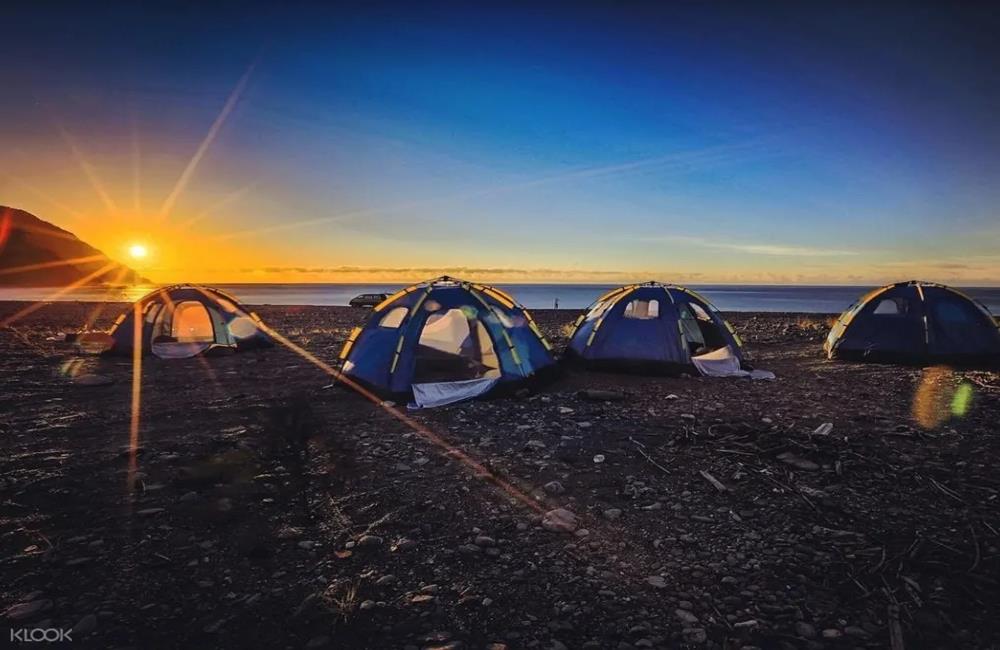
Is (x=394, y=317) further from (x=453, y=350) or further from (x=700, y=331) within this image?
(x=700, y=331)

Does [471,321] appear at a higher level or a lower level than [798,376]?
higher

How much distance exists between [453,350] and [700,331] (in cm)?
796

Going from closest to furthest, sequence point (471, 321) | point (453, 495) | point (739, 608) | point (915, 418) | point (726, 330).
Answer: point (739, 608) < point (453, 495) < point (915, 418) < point (471, 321) < point (726, 330)

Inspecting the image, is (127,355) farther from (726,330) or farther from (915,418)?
(915,418)

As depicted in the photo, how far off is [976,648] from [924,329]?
573 inches

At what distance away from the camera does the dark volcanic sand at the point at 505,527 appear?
13.0 ft

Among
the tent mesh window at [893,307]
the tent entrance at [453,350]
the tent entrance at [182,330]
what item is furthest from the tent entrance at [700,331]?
the tent entrance at [182,330]

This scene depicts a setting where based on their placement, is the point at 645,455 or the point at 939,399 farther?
the point at 939,399

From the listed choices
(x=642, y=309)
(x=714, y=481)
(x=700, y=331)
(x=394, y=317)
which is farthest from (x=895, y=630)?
(x=700, y=331)

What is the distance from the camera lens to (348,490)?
646 centimetres

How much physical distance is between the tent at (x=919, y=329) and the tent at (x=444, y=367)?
10.3 metres

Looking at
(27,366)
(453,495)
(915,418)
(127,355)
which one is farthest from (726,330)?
(27,366)

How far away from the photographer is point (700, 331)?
1558 centimetres

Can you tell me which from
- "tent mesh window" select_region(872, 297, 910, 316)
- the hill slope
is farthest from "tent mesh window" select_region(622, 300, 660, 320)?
the hill slope
